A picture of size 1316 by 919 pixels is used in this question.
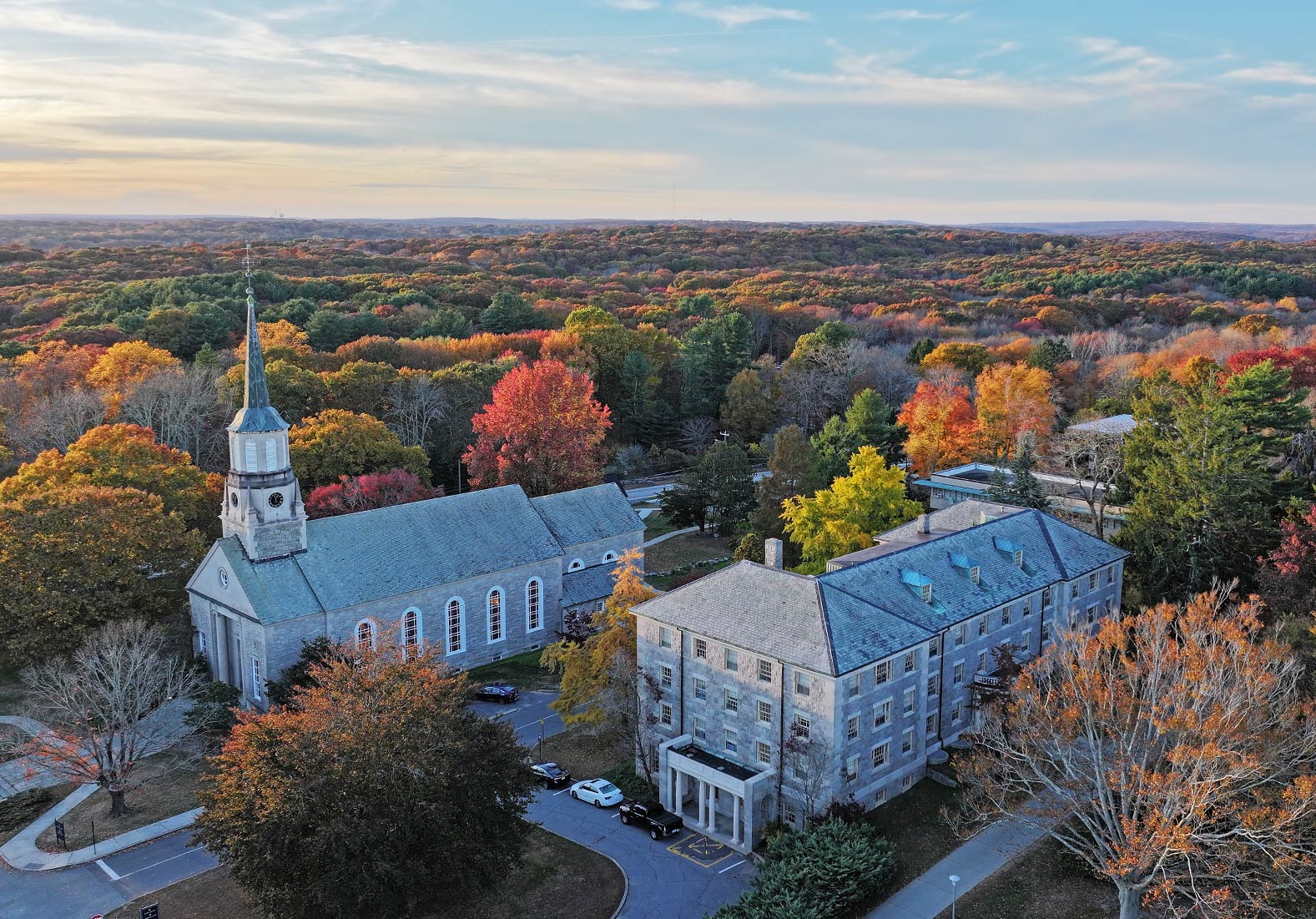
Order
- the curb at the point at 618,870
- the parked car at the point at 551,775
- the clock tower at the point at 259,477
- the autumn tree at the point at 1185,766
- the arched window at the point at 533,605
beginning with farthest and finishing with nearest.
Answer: the arched window at the point at 533,605 → the clock tower at the point at 259,477 → the parked car at the point at 551,775 → the curb at the point at 618,870 → the autumn tree at the point at 1185,766

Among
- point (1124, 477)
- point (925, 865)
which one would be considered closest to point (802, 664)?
point (925, 865)

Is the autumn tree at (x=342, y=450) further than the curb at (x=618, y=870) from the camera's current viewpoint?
Yes

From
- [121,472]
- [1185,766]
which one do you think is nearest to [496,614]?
[121,472]

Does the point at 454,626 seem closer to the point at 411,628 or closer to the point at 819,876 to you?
the point at 411,628

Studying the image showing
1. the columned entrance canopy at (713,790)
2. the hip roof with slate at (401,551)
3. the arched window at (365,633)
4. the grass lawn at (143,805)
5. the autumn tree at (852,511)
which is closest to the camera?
the columned entrance canopy at (713,790)

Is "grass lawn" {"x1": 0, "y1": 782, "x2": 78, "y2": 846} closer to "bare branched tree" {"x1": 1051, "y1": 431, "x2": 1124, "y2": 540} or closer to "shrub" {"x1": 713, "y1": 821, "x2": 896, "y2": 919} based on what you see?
"shrub" {"x1": 713, "y1": 821, "x2": 896, "y2": 919}

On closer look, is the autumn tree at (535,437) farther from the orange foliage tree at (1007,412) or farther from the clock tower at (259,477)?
the orange foliage tree at (1007,412)

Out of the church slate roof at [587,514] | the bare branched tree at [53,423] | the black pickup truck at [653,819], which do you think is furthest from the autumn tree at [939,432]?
the bare branched tree at [53,423]

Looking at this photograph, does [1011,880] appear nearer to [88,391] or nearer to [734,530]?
[734,530]
